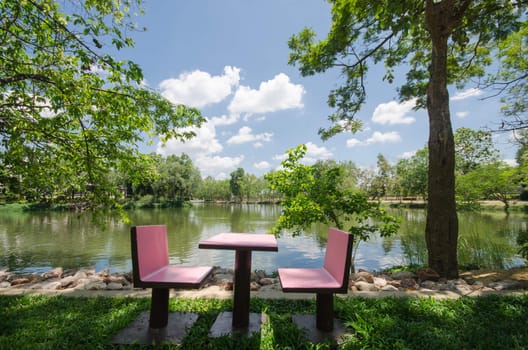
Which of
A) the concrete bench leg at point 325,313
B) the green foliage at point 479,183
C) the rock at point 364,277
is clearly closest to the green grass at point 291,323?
the concrete bench leg at point 325,313

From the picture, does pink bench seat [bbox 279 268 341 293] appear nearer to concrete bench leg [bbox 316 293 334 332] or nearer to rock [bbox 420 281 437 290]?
concrete bench leg [bbox 316 293 334 332]

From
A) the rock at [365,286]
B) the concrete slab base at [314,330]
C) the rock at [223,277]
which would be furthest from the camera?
the rock at [223,277]

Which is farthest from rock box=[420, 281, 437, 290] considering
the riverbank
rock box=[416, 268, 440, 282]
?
rock box=[416, 268, 440, 282]

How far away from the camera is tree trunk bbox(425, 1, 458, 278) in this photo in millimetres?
3992

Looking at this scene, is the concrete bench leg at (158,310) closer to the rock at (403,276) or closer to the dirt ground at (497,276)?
the rock at (403,276)

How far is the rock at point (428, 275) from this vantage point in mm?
3889

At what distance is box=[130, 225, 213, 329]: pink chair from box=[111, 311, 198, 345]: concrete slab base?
8 centimetres

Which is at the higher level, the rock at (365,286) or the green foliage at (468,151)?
the green foliage at (468,151)

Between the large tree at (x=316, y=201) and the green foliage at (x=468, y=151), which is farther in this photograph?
the green foliage at (x=468, y=151)

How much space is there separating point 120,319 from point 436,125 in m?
5.17

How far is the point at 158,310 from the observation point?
227cm

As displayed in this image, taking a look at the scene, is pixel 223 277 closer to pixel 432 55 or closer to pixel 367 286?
pixel 367 286

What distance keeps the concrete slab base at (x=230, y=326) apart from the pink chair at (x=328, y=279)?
499 mm

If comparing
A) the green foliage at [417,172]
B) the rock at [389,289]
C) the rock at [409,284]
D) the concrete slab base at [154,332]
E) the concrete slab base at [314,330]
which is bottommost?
the rock at [409,284]
